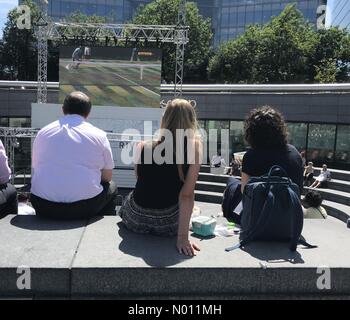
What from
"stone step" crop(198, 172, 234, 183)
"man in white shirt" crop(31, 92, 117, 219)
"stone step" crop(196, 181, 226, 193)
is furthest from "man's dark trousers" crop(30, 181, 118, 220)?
"stone step" crop(198, 172, 234, 183)

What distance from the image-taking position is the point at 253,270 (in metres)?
2.38

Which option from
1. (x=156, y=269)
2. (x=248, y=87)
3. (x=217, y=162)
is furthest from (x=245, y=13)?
(x=156, y=269)

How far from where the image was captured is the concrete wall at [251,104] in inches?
811

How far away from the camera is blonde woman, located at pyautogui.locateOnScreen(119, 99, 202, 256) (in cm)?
295

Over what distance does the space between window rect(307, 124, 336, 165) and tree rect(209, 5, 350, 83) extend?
11.2 metres

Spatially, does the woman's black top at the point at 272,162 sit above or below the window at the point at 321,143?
above

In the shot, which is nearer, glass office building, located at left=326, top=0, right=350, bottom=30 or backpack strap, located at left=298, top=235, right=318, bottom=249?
backpack strap, located at left=298, top=235, right=318, bottom=249

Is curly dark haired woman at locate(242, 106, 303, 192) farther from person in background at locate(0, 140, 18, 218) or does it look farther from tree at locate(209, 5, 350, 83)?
tree at locate(209, 5, 350, 83)

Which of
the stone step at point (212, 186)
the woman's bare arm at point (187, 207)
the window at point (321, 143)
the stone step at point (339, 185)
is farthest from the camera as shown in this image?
the window at point (321, 143)

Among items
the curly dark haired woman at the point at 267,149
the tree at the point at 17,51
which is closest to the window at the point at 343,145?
the curly dark haired woman at the point at 267,149

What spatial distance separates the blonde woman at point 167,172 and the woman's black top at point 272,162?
579mm

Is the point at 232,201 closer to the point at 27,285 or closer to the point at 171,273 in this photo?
the point at 171,273

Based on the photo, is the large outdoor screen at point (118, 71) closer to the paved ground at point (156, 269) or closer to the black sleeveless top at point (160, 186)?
the black sleeveless top at point (160, 186)
